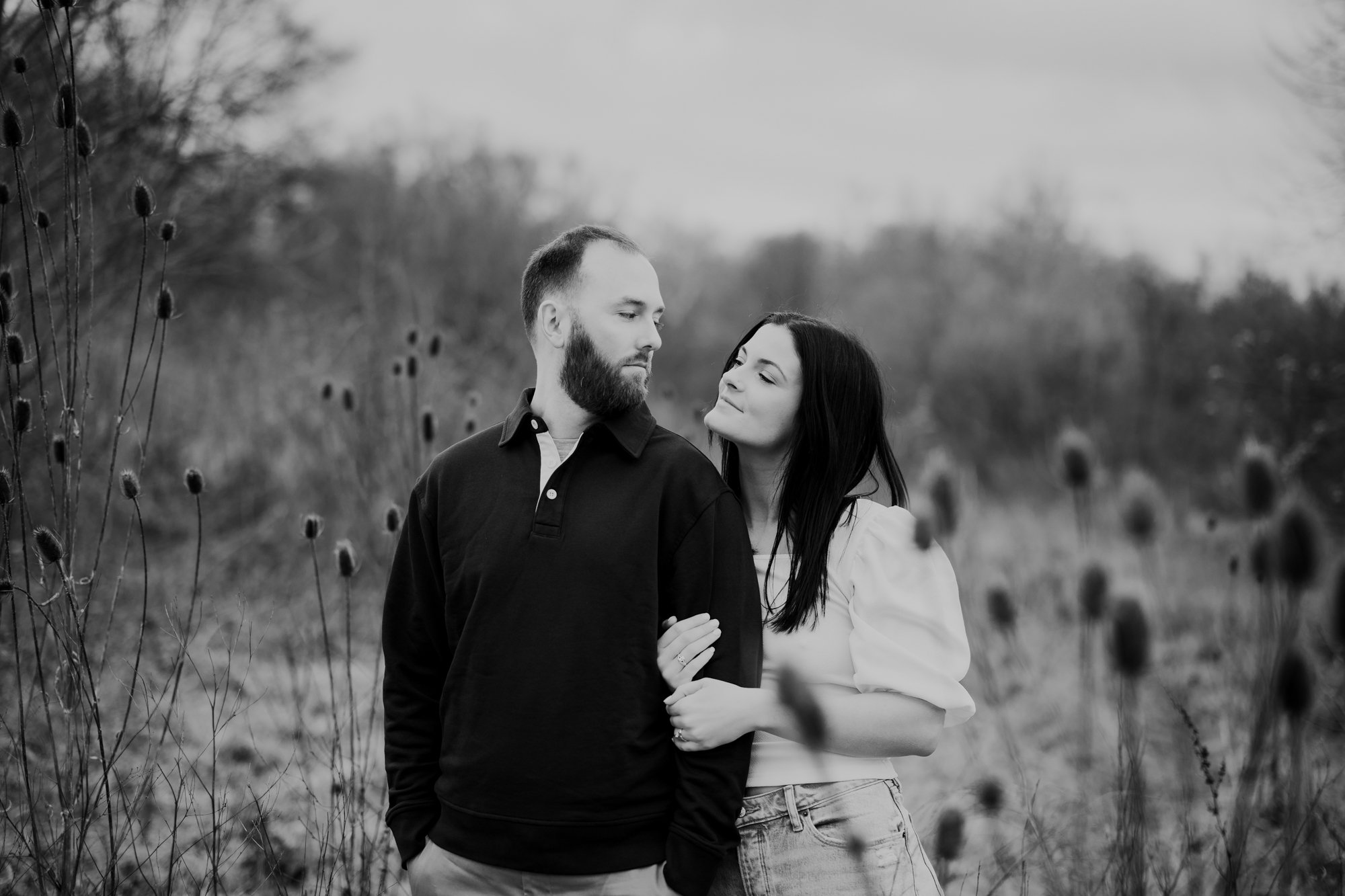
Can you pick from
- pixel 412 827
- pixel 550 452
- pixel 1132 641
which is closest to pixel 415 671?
pixel 412 827

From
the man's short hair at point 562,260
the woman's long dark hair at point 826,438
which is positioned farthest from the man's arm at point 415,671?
the woman's long dark hair at point 826,438

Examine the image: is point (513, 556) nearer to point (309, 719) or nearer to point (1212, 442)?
point (309, 719)

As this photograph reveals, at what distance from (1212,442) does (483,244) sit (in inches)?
405

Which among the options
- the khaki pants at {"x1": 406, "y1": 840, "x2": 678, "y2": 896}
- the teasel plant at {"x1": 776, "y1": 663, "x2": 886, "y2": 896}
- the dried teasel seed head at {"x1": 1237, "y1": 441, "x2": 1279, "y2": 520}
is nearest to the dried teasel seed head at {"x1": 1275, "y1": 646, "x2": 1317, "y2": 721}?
the dried teasel seed head at {"x1": 1237, "y1": 441, "x2": 1279, "y2": 520}

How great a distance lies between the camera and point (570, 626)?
6.41 feet

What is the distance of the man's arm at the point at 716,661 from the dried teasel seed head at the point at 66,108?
1601mm

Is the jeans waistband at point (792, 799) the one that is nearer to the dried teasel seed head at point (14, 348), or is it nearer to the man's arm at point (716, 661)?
the man's arm at point (716, 661)

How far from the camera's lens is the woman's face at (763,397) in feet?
7.54

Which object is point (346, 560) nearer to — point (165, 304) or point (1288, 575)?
point (165, 304)

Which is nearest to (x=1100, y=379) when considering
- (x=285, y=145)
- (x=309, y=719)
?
(x=285, y=145)

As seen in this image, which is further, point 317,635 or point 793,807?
point 317,635

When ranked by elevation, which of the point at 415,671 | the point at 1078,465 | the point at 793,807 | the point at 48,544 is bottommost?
the point at 793,807

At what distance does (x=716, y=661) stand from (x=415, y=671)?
26.8 inches

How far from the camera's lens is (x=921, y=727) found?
2002mm
